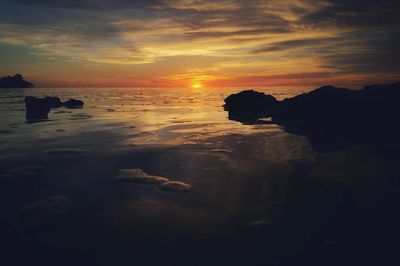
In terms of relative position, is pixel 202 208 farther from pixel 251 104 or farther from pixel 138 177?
pixel 251 104

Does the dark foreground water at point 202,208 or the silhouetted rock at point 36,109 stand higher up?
the silhouetted rock at point 36,109

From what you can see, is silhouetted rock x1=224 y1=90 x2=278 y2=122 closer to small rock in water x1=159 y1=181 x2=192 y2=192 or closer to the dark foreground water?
the dark foreground water

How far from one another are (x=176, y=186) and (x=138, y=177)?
196cm

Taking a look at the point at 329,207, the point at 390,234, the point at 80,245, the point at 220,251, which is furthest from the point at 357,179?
the point at 80,245

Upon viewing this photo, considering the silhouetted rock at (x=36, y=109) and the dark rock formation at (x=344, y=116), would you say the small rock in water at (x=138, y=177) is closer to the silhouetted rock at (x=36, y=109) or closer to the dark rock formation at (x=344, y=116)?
the dark rock formation at (x=344, y=116)

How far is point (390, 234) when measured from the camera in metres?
7.66

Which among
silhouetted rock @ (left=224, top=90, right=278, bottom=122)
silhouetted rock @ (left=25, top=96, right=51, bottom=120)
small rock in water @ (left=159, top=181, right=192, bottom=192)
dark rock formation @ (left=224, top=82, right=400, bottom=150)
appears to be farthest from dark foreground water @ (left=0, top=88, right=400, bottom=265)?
silhouetted rock @ (left=224, top=90, right=278, bottom=122)

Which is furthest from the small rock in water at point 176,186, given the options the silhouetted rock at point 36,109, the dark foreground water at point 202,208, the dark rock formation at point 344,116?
the silhouetted rock at point 36,109

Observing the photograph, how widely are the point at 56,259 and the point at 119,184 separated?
15.8 feet

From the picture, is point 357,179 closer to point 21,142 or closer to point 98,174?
point 98,174

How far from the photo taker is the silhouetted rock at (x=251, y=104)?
40.6 m

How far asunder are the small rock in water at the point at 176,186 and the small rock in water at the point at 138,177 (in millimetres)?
379

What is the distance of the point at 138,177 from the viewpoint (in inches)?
485

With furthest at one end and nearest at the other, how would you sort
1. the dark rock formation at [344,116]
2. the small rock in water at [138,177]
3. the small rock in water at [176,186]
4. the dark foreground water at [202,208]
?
the dark rock formation at [344,116] < the small rock in water at [138,177] < the small rock in water at [176,186] < the dark foreground water at [202,208]
